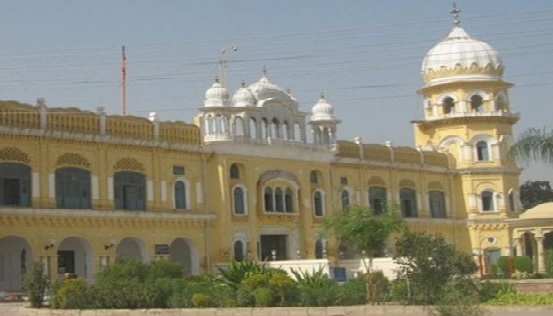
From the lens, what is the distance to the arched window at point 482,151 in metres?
54.3

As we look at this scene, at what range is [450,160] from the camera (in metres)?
55.1

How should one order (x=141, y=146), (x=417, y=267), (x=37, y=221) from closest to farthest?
(x=417, y=267)
(x=37, y=221)
(x=141, y=146)

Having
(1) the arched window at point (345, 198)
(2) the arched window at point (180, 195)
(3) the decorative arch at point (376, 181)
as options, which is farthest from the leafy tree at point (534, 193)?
(2) the arched window at point (180, 195)

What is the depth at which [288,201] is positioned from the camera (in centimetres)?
4456

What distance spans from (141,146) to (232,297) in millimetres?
14724

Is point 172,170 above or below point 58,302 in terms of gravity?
above

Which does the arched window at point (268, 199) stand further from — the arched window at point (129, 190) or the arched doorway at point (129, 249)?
the arched window at point (129, 190)

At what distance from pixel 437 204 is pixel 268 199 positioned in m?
14.9

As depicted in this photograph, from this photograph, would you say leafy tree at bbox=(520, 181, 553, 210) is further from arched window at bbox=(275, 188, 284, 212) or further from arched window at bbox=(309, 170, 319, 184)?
arched window at bbox=(275, 188, 284, 212)

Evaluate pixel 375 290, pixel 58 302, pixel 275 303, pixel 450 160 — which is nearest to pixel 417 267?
pixel 375 290

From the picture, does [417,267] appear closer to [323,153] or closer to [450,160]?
[323,153]

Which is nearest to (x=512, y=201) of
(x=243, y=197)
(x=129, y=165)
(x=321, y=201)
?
(x=321, y=201)

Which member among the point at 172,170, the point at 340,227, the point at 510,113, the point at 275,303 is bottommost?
the point at 275,303

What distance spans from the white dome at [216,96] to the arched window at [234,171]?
2.88 meters
